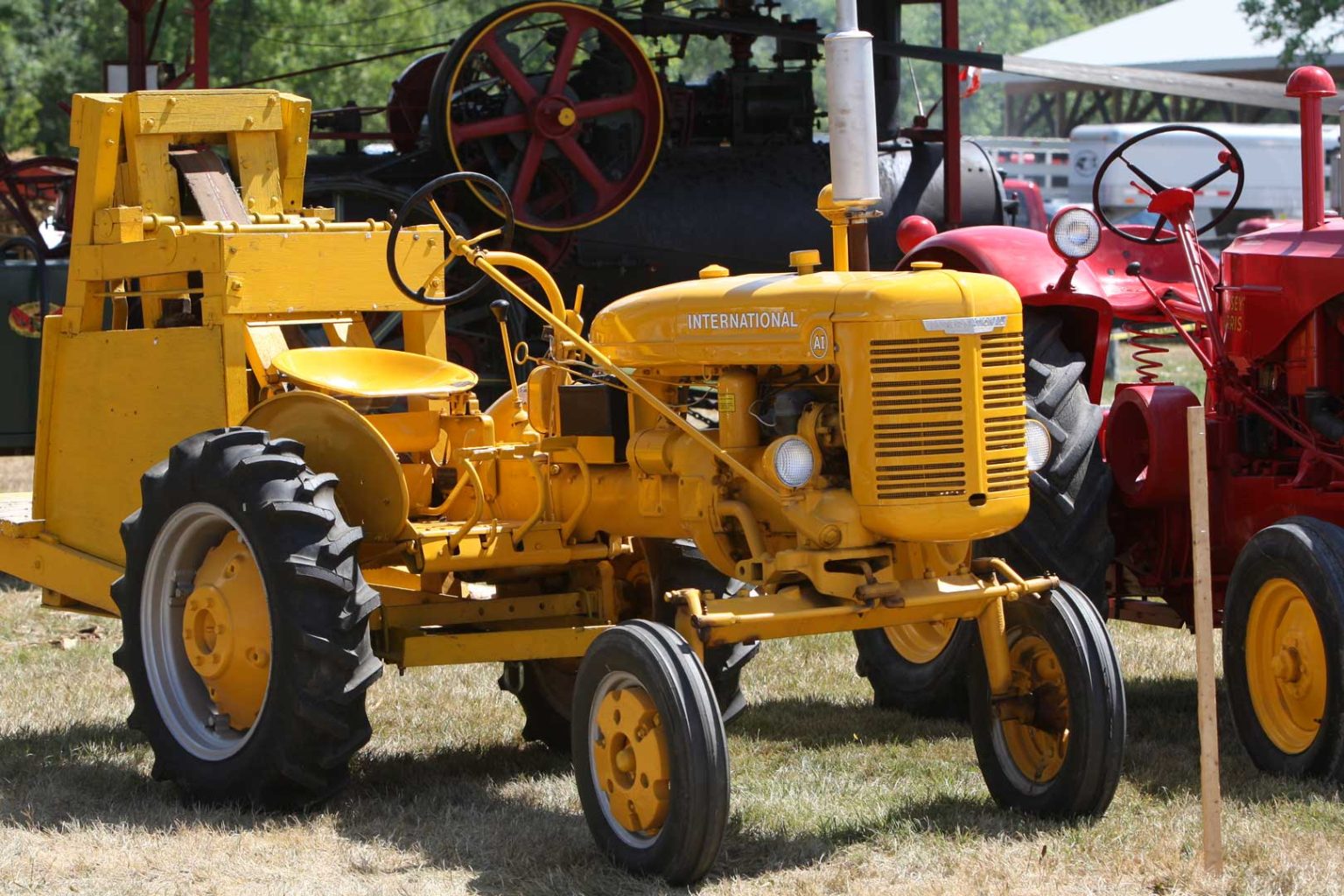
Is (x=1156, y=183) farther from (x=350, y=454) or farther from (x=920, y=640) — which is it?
(x=350, y=454)

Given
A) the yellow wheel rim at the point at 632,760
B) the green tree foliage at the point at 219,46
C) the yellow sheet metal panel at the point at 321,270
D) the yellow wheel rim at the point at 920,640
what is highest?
the green tree foliage at the point at 219,46

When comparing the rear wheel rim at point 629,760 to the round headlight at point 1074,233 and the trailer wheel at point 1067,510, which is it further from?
the round headlight at point 1074,233

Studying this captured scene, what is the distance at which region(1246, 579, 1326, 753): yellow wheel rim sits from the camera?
518 centimetres

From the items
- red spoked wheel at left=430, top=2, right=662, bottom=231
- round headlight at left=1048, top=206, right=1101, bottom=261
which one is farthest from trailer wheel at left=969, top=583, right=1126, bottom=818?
red spoked wheel at left=430, top=2, right=662, bottom=231

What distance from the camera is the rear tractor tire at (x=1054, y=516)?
230 inches

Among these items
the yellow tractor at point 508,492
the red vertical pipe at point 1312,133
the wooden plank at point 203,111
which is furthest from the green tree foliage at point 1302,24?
the yellow tractor at point 508,492

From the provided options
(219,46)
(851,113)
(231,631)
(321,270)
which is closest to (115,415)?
(321,270)

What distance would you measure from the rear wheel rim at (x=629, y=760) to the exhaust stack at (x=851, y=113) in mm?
1277

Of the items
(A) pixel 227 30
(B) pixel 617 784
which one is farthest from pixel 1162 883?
(A) pixel 227 30

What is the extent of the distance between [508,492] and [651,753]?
4.78 ft

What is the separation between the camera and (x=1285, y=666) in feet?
17.2

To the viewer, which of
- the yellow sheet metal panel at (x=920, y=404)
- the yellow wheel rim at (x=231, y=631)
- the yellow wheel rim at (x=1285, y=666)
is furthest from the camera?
the yellow wheel rim at (x=231, y=631)

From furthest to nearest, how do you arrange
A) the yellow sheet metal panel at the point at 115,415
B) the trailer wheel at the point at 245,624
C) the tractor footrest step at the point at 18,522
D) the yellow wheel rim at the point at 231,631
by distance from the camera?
the tractor footrest step at the point at 18,522
the yellow sheet metal panel at the point at 115,415
the yellow wheel rim at the point at 231,631
the trailer wheel at the point at 245,624

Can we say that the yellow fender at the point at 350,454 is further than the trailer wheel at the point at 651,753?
Yes
